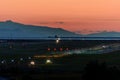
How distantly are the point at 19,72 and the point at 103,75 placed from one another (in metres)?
19.0

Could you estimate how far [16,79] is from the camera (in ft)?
193

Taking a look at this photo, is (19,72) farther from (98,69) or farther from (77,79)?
(98,69)

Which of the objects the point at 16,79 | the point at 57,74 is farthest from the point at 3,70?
the point at 16,79

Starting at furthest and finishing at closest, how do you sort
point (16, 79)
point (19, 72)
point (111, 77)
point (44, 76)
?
point (19, 72), point (44, 76), point (16, 79), point (111, 77)

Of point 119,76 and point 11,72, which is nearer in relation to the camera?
point 119,76

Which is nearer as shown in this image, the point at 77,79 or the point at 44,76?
the point at 77,79

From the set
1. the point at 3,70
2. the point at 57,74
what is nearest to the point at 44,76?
the point at 57,74

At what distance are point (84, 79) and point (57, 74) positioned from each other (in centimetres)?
1447

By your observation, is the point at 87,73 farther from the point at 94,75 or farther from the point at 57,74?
the point at 57,74

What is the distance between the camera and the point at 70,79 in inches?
2397

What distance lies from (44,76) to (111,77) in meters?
13.7

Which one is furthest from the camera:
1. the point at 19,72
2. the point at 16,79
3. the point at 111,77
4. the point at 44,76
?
the point at 19,72

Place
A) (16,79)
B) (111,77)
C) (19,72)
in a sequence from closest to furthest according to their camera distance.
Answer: (111,77) → (16,79) → (19,72)

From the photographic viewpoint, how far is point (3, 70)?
244 feet
